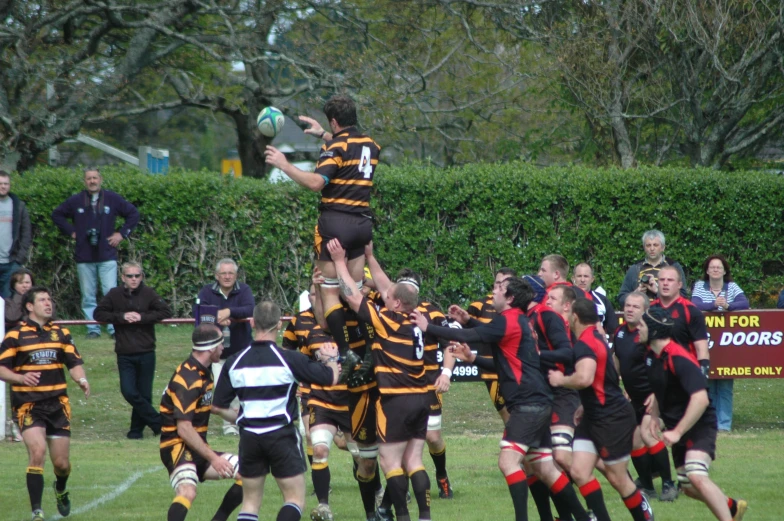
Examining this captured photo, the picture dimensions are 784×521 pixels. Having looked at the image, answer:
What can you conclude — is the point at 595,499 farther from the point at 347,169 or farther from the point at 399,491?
the point at 347,169

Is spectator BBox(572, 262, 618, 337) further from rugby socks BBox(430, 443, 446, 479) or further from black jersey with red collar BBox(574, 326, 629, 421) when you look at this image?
black jersey with red collar BBox(574, 326, 629, 421)

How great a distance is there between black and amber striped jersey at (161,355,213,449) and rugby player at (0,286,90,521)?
1.51 metres

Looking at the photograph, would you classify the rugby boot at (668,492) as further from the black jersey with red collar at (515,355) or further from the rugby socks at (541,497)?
the black jersey with red collar at (515,355)

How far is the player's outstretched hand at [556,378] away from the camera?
8.06 metres

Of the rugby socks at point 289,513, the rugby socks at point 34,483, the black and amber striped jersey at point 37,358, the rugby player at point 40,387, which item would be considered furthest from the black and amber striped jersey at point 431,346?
the rugby socks at point 34,483

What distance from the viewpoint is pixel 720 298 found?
12719 millimetres

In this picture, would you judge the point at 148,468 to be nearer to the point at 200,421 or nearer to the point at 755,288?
the point at 200,421

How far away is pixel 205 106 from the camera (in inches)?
859

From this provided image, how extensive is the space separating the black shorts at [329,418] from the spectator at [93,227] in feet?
24.4

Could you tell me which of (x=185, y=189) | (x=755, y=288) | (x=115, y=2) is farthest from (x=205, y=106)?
(x=755, y=288)

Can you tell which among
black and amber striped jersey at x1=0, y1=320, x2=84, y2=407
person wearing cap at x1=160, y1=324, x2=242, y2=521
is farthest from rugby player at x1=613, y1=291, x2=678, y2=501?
black and amber striped jersey at x1=0, y1=320, x2=84, y2=407

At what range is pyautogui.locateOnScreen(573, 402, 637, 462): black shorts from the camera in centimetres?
807

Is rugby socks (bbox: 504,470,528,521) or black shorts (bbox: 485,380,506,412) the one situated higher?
black shorts (bbox: 485,380,506,412)

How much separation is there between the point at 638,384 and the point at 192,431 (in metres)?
4.42
